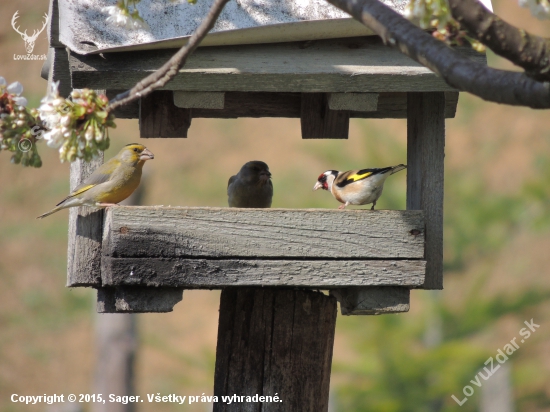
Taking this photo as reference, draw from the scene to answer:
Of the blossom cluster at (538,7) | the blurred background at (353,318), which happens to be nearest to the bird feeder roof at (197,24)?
the blossom cluster at (538,7)

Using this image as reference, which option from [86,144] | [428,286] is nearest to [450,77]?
[86,144]

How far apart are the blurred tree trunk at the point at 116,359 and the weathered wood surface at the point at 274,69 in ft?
21.0

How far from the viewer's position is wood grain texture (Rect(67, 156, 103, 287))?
3516 millimetres

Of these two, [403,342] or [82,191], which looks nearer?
[82,191]

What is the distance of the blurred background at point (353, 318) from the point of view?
34.1 ft

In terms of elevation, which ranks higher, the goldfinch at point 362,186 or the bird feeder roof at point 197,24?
the bird feeder roof at point 197,24

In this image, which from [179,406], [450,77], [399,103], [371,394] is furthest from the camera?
[179,406]

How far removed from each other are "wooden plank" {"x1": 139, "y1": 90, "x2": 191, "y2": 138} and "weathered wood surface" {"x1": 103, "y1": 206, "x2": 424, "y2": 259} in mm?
604

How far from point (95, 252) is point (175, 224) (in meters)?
0.52

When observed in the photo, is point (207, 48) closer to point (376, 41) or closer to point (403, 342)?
point (376, 41)

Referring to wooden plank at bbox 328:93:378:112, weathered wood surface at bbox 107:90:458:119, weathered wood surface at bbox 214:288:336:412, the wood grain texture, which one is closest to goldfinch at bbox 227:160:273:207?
weathered wood surface at bbox 107:90:458:119

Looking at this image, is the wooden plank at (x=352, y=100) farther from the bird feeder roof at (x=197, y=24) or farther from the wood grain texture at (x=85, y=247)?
the wood grain texture at (x=85, y=247)

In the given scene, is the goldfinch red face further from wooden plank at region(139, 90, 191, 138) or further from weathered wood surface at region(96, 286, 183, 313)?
weathered wood surface at region(96, 286, 183, 313)

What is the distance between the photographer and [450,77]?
83.3 inches
